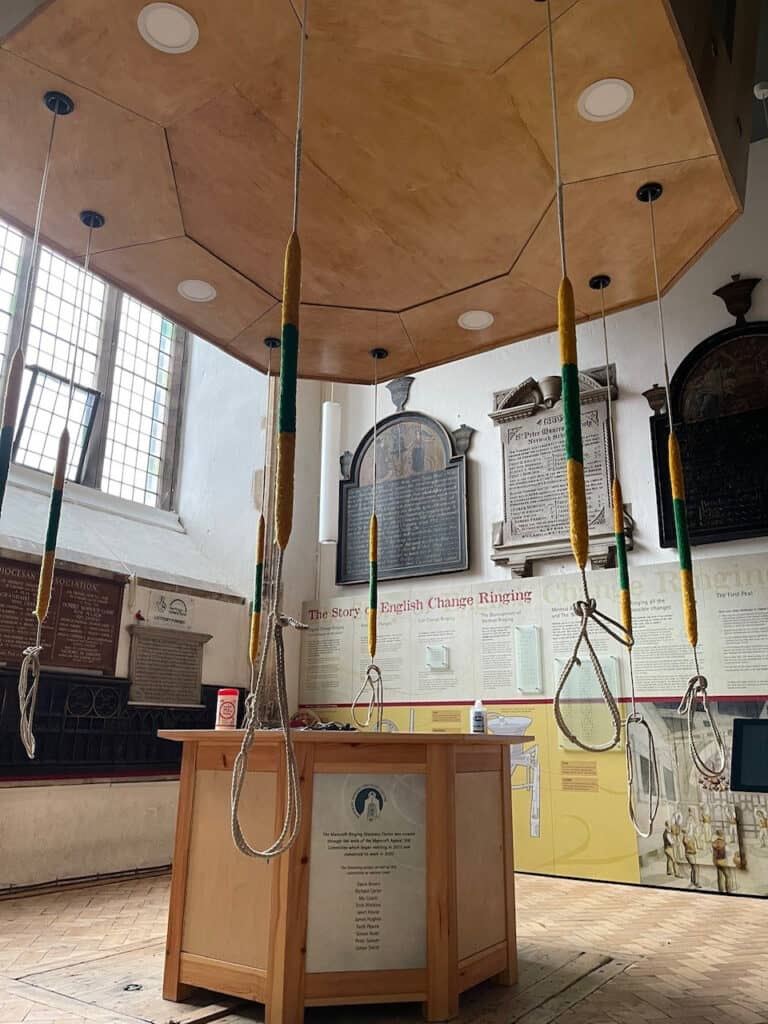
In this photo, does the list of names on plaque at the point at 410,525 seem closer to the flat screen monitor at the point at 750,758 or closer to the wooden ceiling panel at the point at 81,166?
the flat screen monitor at the point at 750,758

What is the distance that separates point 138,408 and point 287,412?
6.38 meters

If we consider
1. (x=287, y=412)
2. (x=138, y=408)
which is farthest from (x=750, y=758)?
(x=138, y=408)

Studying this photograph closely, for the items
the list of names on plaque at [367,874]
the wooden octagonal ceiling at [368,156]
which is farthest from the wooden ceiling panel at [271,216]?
the list of names on plaque at [367,874]

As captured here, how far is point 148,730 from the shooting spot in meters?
6.21

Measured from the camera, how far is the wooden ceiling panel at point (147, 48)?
2.50m

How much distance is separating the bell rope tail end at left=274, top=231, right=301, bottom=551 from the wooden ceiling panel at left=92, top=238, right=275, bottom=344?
6.41ft

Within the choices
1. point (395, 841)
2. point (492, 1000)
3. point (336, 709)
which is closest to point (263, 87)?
point (395, 841)

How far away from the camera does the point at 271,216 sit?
3.58m

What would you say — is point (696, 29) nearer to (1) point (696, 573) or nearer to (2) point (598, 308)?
(2) point (598, 308)

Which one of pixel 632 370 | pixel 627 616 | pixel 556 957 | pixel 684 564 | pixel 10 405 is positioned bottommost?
pixel 556 957

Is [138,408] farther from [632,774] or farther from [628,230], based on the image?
[632,774]

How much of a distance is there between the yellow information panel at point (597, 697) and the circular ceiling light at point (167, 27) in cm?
464

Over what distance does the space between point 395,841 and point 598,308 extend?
113 inches

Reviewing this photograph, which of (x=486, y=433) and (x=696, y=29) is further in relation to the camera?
(x=486, y=433)
